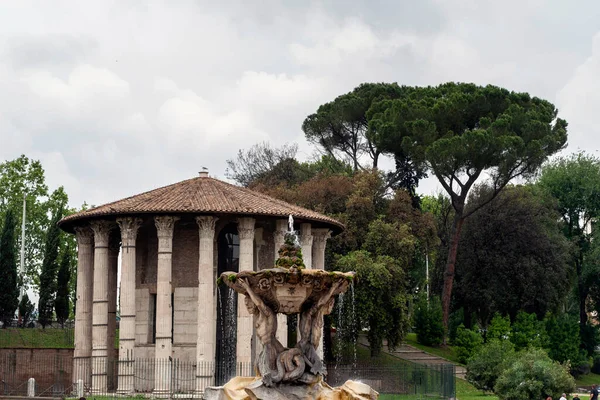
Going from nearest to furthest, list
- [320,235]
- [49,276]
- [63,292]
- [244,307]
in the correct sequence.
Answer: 1. [244,307]
2. [320,235]
3. [63,292]
4. [49,276]

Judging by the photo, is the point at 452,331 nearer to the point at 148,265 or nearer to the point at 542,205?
the point at 542,205

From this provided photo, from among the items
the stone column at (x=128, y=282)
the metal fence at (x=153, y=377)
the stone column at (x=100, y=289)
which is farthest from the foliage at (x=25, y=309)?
the stone column at (x=128, y=282)

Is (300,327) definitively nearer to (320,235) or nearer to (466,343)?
(320,235)

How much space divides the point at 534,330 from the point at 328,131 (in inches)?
635

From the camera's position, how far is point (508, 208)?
180ft

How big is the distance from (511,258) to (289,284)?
37495 millimetres

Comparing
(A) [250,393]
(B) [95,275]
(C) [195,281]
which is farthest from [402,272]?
(A) [250,393]

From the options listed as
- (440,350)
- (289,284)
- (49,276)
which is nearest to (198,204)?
(49,276)

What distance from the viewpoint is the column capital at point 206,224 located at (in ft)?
118

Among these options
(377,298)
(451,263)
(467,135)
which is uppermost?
(467,135)

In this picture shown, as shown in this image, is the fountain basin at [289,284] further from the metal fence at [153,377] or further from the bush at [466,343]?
the bush at [466,343]

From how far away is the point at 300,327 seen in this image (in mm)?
17609

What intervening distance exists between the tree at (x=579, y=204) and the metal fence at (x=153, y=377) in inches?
954

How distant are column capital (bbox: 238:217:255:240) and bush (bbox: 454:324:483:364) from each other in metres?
16.2
